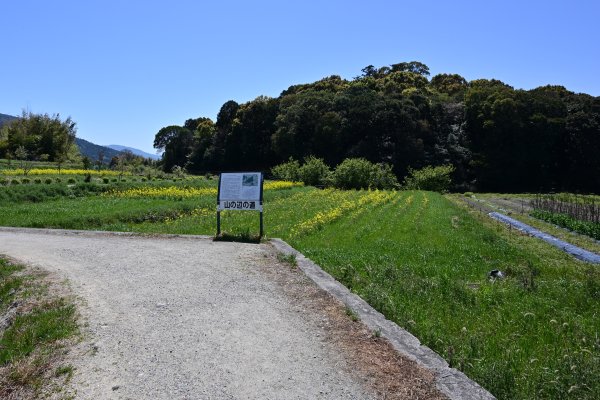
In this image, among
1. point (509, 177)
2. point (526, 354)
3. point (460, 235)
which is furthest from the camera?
point (509, 177)

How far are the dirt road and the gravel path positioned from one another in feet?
0.04

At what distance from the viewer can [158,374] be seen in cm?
441

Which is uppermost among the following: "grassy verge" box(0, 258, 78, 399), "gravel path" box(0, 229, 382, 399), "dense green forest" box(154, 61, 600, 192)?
"dense green forest" box(154, 61, 600, 192)

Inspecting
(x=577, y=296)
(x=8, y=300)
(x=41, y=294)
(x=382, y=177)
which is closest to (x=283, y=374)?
(x=41, y=294)

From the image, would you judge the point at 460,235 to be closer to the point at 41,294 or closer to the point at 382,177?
the point at 41,294

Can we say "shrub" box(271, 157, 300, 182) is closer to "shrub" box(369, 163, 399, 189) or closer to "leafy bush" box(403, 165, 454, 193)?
"shrub" box(369, 163, 399, 189)

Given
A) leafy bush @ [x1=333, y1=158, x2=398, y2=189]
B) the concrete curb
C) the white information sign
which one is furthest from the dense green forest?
the concrete curb

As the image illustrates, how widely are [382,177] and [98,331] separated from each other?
40975 mm

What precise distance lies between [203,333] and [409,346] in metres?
2.27

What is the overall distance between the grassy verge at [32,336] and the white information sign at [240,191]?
16.7 ft

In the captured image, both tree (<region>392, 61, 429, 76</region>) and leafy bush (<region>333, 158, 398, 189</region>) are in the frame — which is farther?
tree (<region>392, 61, 429, 76</region>)

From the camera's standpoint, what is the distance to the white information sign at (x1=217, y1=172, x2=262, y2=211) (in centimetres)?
1195

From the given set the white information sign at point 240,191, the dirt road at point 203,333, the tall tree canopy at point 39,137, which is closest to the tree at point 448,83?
the tall tree canopy at point 39,137

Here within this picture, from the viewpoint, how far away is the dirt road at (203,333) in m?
4.21
